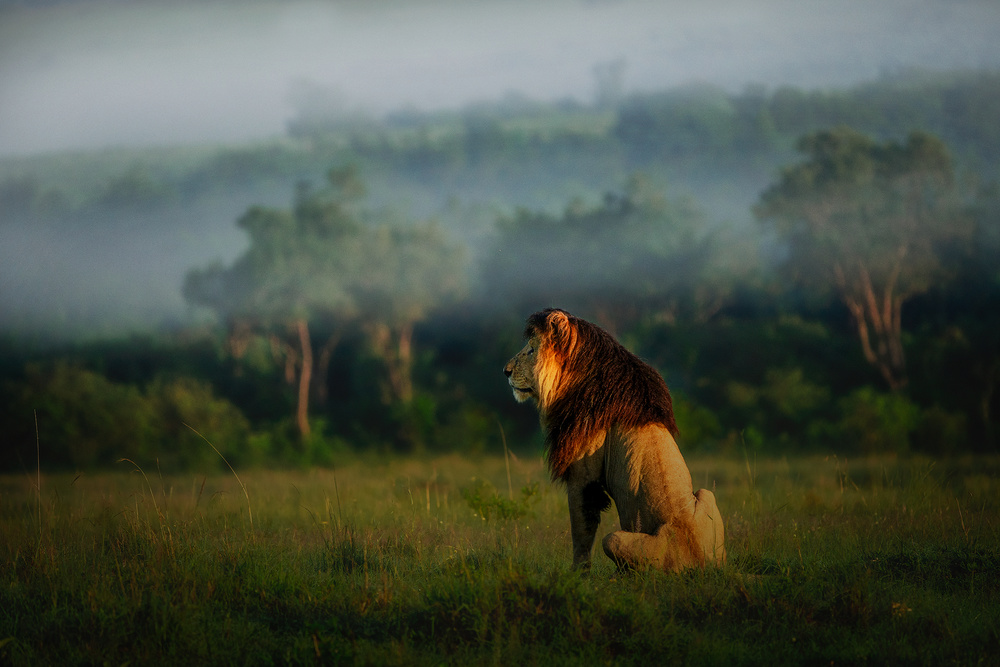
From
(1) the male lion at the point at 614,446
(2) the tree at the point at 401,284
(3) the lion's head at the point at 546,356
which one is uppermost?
(2) the tree at the point at 401,284

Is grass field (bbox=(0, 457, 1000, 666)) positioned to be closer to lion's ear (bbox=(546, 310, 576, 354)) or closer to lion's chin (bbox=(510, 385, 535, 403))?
lion's chin (bbox=(510, 385, 535, 403))

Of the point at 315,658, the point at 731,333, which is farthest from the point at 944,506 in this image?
the point at 731,333

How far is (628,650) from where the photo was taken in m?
A: 5.63

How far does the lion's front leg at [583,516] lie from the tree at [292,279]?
3813cm

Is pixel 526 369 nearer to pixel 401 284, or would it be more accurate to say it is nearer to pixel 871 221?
pixel 871 221

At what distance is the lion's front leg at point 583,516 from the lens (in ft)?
21.7

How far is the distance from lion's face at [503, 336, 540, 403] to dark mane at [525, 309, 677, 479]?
0.12m

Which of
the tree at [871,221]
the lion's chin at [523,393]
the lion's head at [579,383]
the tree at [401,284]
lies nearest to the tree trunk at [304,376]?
the tree at [401,284]

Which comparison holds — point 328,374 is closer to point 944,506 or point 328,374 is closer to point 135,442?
point 135,442

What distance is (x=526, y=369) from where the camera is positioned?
270 inches

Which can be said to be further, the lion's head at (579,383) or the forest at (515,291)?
the forest at (515,291)

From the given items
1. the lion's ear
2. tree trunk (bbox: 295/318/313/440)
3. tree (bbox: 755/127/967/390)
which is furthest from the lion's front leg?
tree trunk (bbox: 295/318/313/440)

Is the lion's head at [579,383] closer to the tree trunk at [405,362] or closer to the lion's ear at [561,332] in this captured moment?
the lion's ear at [561,332]

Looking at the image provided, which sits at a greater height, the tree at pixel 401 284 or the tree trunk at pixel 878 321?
the tree at pixel 401 284
